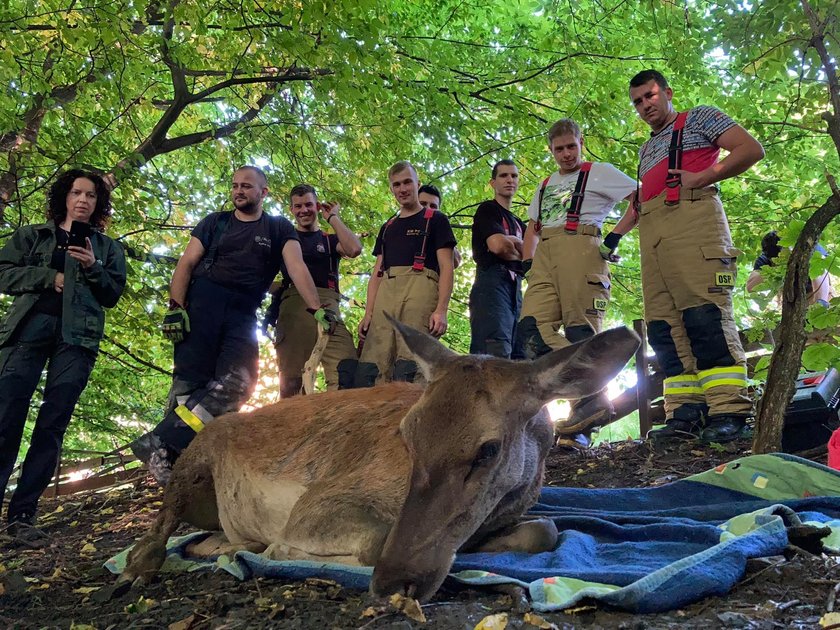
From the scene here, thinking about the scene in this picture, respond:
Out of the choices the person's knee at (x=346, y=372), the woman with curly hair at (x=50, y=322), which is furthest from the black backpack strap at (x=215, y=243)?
the person's knee at (x=346, y=372)

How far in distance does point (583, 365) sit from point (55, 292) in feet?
14.9

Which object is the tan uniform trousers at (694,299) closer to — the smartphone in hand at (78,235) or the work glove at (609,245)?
the work glove at (609,245)

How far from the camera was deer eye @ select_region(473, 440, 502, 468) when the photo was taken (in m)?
2.87

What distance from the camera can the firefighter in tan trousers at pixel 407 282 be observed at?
6.38 m

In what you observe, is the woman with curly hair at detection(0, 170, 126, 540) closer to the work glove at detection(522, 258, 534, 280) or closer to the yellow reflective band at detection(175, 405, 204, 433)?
the yellow reflective band at detection(175, 405, 204, 433)

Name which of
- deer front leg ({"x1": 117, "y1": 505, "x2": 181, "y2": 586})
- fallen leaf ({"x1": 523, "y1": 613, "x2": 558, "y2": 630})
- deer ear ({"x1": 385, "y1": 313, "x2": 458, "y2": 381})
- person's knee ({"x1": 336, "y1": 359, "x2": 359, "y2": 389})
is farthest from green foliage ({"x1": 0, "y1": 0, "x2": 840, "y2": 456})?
deer front leg ({"x1": 117, "y1": 505, "x2": 181, "y2": 586})

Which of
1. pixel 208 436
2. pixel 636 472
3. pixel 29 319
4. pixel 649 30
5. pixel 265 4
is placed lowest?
pixel 636 472

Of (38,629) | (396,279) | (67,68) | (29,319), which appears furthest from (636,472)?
(67,68)

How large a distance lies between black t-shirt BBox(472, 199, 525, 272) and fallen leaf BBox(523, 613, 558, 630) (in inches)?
193

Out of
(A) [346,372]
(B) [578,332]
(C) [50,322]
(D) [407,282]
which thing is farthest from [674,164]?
(C) [50,322]

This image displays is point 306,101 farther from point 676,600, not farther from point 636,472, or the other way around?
point 676,600

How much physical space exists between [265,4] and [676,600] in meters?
7.91

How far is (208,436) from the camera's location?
435 cm

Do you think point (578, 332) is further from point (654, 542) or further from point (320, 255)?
point (654, 542)
